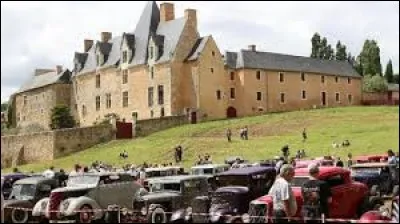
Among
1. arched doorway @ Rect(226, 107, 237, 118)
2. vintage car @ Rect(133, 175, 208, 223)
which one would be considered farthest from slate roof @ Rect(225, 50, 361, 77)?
vintage car @ Rect(133, 175, 208, 223)

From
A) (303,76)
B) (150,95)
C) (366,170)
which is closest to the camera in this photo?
(366,170)

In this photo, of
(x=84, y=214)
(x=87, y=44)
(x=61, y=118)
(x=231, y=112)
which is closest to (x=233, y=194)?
(x=84, y=214)

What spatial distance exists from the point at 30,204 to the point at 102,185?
8.80 ft

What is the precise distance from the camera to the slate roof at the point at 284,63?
85.8m

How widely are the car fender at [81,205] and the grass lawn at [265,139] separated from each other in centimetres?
2271

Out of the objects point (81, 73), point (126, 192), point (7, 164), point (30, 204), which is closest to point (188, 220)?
point (126, 192)

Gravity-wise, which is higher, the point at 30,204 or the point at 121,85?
the point at 121,85

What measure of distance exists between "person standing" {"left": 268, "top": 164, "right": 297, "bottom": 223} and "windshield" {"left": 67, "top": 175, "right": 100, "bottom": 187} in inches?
416

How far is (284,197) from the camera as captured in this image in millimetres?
13461

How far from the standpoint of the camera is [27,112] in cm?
10162

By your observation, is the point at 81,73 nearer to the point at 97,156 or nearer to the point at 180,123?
the point at 180,123

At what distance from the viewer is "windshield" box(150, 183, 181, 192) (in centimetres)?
2173

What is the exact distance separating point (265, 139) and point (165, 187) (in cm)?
3359

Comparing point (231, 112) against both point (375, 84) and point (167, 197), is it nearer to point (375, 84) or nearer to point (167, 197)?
point (375, 84)
